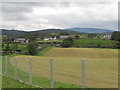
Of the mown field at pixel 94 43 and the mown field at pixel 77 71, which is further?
the mown field at pixel 94 43

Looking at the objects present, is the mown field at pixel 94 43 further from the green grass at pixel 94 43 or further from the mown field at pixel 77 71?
the mown field at pixel 77 71

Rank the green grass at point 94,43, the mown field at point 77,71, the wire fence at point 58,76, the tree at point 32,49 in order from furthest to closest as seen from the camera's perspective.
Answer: the green grass at point 94,43 → the tree at point 32,49 → the mown field at point 77,71 → the wire fence at point 58,76

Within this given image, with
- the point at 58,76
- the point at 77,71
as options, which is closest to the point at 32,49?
the point at 77,71

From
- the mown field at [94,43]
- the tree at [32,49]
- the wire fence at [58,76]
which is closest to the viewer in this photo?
the wire fence at [58,76]

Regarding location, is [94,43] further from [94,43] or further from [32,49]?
[32,49]

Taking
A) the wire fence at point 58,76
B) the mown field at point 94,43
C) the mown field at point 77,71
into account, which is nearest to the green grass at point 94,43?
the mown field at point 94,43

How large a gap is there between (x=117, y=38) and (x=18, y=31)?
281 ft

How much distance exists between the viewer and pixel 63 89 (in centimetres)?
878

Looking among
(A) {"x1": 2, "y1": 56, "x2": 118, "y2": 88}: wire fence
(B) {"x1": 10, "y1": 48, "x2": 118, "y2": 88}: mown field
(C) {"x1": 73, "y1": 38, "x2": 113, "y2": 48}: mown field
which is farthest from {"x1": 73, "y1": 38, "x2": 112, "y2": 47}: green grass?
(A) {"x1": 2, "y1": 56, "x2": 118, "y2": 88}: wire fence

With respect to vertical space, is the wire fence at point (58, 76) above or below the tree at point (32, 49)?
above

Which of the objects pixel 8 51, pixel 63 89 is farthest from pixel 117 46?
pixel 63 89

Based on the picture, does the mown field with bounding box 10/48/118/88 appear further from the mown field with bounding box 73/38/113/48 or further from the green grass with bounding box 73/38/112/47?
the green grass with bounding box 73/38/112/47

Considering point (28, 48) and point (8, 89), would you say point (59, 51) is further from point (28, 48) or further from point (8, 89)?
point (8, 89)

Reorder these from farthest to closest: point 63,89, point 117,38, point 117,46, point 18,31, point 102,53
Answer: point 18,31 < point 117,38 < point 117,46 < point 102,53 < point 63,89
